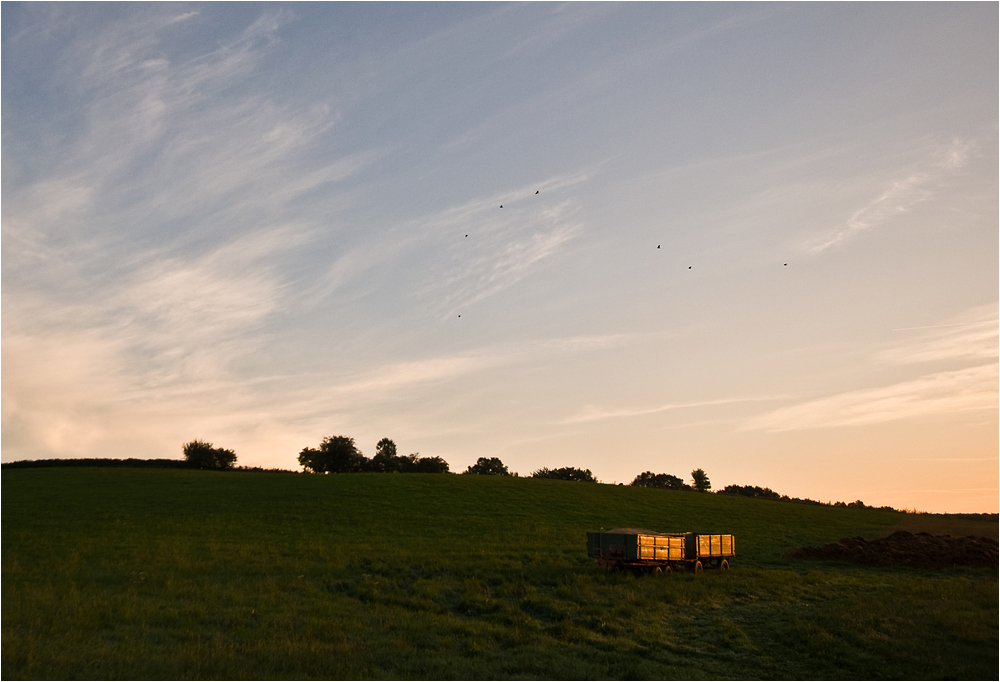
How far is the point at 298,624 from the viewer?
82.4 ft

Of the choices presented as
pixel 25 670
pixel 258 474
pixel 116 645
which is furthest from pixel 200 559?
pixel 258 474

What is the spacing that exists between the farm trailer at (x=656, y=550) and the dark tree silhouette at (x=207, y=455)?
8352 centimetres

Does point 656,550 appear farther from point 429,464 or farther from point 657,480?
point 657,480

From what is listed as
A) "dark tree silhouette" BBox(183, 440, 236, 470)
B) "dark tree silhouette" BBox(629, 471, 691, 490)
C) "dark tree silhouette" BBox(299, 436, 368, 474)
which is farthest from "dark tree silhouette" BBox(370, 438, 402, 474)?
"dark tree silhouette" BBox(629, 471, 691, 490)

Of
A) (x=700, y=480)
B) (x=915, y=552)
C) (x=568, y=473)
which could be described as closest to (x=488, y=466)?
(x=568, y=473)

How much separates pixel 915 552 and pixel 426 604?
3387cm

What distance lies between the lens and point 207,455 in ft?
353

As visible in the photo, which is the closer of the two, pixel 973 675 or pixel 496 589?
pixel 973 675

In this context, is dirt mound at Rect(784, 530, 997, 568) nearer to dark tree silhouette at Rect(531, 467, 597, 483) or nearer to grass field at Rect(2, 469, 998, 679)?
grass field at Rect(2, 469, 998, 679)

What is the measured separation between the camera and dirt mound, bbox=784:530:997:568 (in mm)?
43719

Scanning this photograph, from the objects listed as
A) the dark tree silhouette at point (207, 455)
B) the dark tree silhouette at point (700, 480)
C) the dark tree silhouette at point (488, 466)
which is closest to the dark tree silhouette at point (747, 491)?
the dark tree silhouette at point (700, 480)

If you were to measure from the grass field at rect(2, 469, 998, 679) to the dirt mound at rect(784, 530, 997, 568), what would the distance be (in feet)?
6.90

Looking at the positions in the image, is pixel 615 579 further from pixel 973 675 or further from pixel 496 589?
pixel 973 675

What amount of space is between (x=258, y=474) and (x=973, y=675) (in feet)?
265
